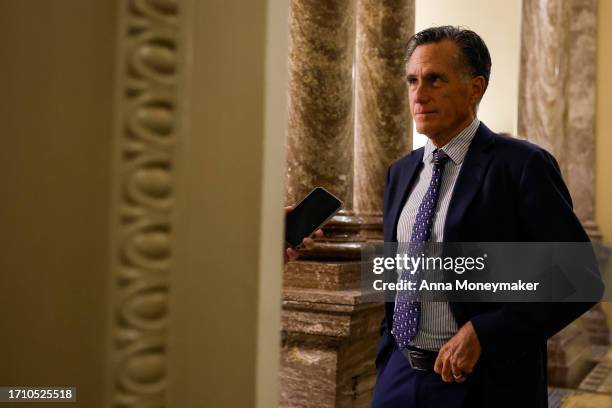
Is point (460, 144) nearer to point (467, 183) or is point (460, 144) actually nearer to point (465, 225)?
point (467, 183)

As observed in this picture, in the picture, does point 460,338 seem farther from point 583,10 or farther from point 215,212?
point 583,10

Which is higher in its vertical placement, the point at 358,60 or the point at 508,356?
the point at 358,60

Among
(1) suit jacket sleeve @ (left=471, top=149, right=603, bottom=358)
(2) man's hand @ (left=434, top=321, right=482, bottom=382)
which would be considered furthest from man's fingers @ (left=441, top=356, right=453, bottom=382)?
(1) suit jacket sleeve @ (left=471, top=149, right=603, bottom=358)

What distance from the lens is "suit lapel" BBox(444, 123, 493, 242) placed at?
182 cm

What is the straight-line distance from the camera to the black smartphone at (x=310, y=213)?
1.84 m

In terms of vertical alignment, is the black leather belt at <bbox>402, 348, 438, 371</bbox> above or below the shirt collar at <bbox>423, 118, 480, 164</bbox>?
below

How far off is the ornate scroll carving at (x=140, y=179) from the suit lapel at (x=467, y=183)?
49.6 inches

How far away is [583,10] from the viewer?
8070 millimetres

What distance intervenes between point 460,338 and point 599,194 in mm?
7192

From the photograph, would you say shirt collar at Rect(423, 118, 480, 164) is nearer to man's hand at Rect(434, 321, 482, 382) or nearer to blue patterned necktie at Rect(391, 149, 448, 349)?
blue patterned necktie at Rect(391, 149, 448, 349)

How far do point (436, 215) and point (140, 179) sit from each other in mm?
1351

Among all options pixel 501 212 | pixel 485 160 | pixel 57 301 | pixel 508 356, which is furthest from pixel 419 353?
pixel 57 301

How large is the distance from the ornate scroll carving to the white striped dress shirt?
1.28 meters

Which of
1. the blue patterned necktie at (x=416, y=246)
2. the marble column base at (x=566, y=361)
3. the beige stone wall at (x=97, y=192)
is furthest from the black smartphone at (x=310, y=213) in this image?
the marble column base at (x=566, y=361)
